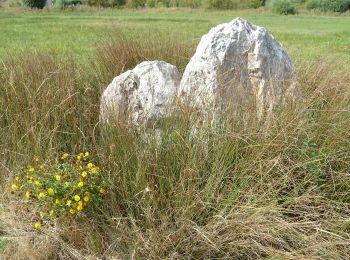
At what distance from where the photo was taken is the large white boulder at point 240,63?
3379 millimetres

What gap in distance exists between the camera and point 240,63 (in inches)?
140

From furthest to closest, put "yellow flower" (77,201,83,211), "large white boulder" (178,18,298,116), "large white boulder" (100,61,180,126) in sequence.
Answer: "large white boulder" (100,61,180,126)
"large white boulder" (178,18,298,116)
"yellow flower" (77,201,83,211)

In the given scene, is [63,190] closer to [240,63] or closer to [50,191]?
[50,191]

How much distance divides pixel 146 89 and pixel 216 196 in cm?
136

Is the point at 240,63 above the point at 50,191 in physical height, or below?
above

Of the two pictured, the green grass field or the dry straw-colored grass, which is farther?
the green grass field

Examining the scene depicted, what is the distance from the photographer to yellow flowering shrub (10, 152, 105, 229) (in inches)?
102

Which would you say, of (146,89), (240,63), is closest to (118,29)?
(146,89)

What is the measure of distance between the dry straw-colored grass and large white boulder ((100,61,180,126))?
0.51m

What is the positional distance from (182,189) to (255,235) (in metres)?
0.49

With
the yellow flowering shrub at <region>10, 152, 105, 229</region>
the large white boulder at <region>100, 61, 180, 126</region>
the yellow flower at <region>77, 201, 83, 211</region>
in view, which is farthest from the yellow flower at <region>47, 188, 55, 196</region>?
the large white boulder at <region>100, 61, 180, 126</region>

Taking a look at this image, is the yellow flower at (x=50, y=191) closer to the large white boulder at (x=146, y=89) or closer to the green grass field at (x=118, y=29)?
the large white boulder at (x=146, y=89)

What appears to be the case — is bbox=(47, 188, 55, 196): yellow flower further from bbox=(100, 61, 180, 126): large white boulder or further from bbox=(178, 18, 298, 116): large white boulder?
bbox=(178, 18, 298, 116): large white boulder

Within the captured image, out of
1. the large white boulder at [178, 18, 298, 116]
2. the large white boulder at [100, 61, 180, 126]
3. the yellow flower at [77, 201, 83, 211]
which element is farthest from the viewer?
the large white boulder at [100, 61, 180, 126]
